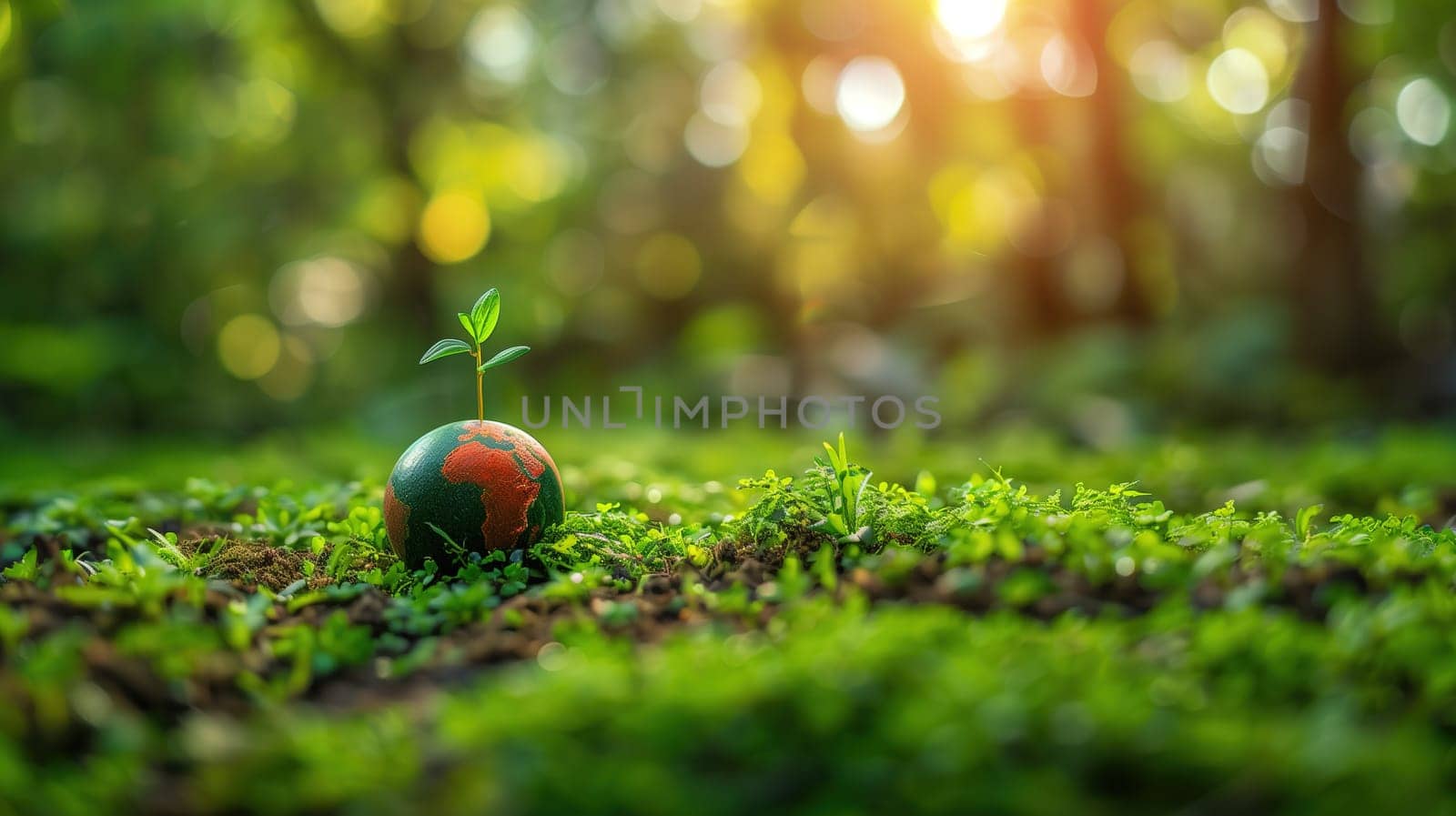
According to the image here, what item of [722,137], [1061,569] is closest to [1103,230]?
[722,137]

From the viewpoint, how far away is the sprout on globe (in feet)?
12.4

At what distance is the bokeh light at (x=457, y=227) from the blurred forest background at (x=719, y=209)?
0.19 feet

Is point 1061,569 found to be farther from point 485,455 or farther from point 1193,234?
point 1193,234

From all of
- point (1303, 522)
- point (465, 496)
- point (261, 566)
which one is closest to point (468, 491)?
point (465, 496)

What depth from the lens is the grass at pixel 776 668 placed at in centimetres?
207

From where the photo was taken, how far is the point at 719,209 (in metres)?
17.5

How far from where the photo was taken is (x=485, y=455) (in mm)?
3854

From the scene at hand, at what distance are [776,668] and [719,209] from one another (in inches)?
615

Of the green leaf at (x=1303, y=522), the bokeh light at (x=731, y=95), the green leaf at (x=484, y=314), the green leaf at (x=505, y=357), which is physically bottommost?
the green leaf at (x=1303, y=522)

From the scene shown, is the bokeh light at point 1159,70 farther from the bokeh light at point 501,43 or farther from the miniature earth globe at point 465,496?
the miniature earth globe at point 465,496

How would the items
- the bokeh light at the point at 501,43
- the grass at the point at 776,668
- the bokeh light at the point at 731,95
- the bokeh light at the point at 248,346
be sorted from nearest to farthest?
the grass at the point at 776,668, the bokeh light at the point at 248,346, the bokeh light at the point at 501,43, the bokeh light at the point at 731,95

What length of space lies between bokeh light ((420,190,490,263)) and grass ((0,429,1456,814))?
44.2 ft

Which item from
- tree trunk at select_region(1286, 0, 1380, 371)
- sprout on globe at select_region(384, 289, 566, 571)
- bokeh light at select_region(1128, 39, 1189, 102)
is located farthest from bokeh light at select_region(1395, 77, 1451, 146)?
sprout on globe at select_region(384, 289, 566, 571)

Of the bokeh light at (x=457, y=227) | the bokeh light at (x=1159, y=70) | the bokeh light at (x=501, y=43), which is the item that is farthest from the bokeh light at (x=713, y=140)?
the bokeh light at (x=1159, y=70)
